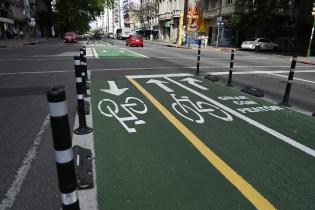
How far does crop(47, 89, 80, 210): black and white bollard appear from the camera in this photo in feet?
6.43

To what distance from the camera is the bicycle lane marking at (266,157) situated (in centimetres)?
343

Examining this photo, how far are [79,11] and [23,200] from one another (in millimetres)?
83882

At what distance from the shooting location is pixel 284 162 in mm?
4199

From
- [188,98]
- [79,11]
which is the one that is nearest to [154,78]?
[188,98]

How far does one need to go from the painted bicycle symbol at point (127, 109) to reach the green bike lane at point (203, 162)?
0.08 meters

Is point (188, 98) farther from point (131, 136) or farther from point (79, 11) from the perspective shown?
point (79, 11)

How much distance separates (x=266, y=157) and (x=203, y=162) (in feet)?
3.24

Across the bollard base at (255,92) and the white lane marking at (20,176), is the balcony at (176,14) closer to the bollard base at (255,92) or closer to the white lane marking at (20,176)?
the bollard base at (255,92)

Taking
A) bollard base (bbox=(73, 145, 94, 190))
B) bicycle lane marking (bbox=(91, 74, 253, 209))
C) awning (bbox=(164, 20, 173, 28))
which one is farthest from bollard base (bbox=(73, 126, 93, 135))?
awning (bbox=(164, 20, 173, 28))

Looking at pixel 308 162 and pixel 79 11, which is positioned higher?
pixel 79 11

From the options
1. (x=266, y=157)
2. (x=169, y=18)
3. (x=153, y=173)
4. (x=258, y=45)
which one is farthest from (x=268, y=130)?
(x=169, y=18)

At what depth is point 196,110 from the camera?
6.69 m

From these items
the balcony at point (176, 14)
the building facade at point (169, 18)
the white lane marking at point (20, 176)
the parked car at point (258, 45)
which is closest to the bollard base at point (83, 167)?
the white lane marking at point (20, 176)

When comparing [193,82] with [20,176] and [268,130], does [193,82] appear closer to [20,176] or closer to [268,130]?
[268,130]
